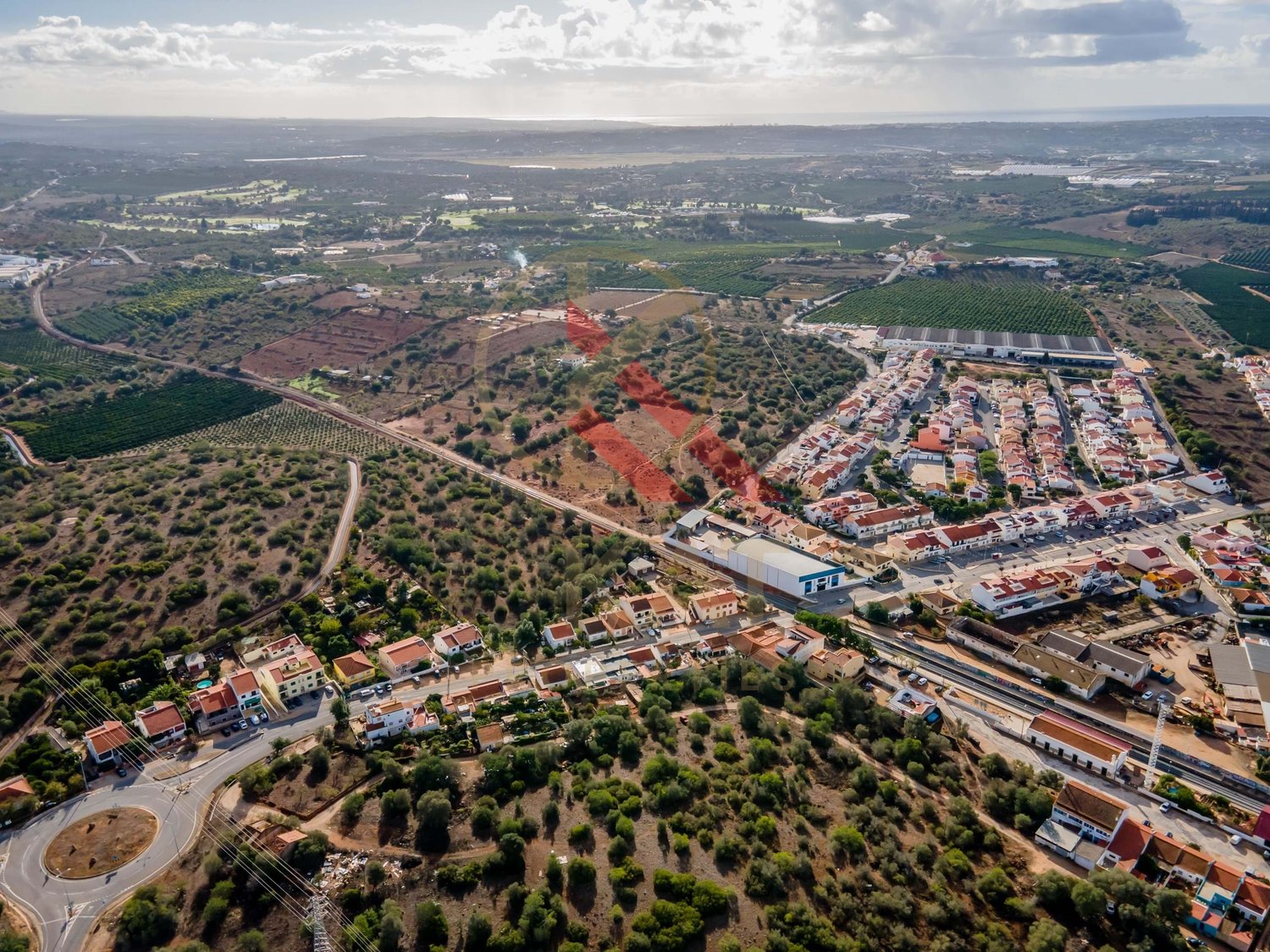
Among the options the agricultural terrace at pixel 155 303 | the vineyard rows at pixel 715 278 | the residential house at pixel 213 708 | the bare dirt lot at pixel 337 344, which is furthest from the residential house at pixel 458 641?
the vineyard rows at pixel 715 278

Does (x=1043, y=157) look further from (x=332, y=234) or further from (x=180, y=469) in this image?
(x=180, y=469)

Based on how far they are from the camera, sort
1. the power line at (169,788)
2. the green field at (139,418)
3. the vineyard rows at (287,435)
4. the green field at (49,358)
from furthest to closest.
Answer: the green field at (49,358) → the vineyard rows at (287,435) → the green field at (139,418) → the power line at (169,788)

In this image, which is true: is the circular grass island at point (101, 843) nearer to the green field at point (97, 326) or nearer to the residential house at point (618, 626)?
the residential house at point (618, 626)

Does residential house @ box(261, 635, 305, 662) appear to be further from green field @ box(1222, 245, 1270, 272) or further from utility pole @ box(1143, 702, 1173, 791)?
green field @ box(1222, 245, 1270, 272)

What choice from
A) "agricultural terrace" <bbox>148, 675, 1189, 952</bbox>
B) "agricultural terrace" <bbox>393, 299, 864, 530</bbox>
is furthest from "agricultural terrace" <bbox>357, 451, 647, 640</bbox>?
"agricultural terrace" <bbox>148, 675, 1189, 952</bbox>

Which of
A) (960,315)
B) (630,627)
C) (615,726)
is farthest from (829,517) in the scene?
(960,315)

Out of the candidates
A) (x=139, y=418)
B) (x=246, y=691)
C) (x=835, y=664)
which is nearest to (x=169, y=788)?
(x=246, y=691)
